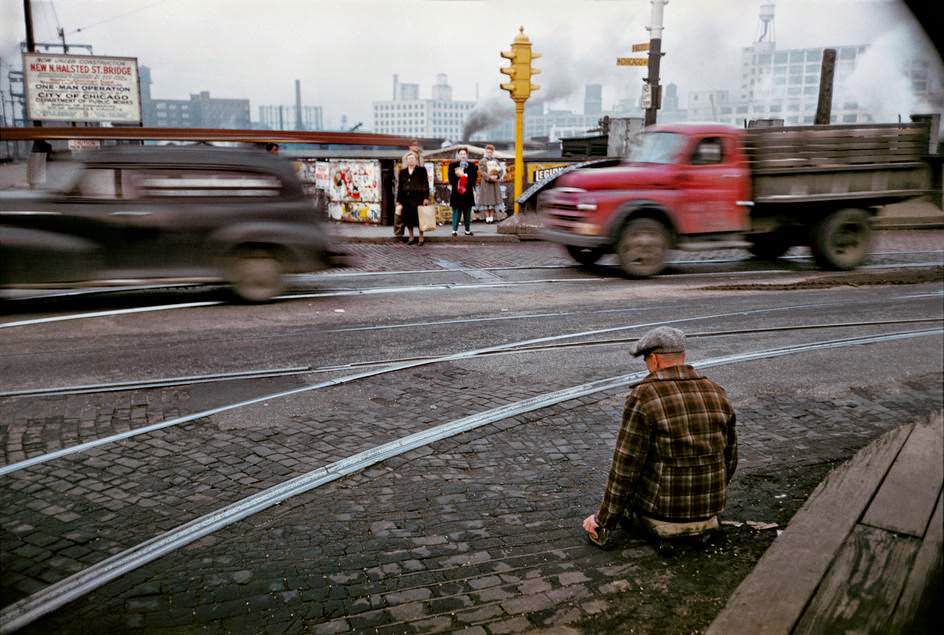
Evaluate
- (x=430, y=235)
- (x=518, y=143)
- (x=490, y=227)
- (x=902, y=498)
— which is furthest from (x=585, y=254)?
(x=902, y=498)

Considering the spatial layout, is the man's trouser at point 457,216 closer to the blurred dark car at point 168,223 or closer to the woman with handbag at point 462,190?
the woman with handbag at point 462,190

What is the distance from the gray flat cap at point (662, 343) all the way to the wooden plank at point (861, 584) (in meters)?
1.14

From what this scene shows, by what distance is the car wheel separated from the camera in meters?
9.98

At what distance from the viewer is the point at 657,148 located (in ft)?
42.0

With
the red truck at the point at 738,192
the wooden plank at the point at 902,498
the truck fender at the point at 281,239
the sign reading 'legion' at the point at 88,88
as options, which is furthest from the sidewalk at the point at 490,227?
the wooden plank at the point at 902,498

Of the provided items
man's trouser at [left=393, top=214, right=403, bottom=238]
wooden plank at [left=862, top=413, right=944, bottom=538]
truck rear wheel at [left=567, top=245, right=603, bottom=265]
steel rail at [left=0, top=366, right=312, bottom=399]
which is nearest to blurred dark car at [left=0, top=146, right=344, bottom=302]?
steel rail at [left=0, top=366, right=312, bottom=399]

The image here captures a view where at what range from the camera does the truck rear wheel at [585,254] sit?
13.4 metres

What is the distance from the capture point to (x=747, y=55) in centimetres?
269

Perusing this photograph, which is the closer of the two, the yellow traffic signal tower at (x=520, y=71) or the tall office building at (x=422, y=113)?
the yellow traffic signal tower at (x=520, y=71)

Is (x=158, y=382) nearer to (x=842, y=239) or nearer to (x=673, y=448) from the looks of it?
(x=673, y=448)

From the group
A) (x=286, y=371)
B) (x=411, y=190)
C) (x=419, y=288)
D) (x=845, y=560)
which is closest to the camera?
(x=845, y=560)

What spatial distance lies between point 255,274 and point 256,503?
5904 millimetres

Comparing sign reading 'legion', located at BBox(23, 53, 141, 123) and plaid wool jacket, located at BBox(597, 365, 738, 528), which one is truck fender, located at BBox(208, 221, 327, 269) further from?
sign reading 'legion', located at BBox(23, 53, 141, 123)

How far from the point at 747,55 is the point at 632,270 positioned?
9.67 metres
